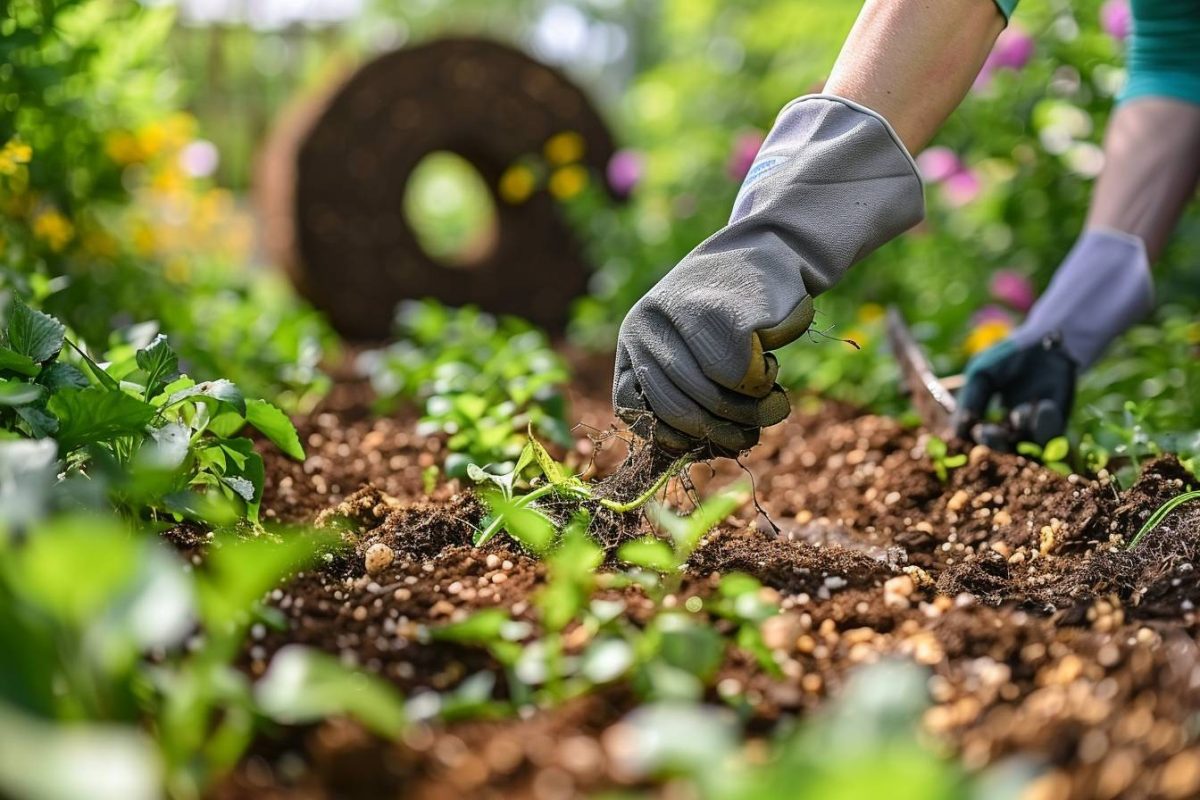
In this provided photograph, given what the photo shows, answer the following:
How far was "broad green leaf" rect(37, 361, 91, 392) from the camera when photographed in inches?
53.6

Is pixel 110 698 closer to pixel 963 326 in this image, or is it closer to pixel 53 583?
pixel 53 583

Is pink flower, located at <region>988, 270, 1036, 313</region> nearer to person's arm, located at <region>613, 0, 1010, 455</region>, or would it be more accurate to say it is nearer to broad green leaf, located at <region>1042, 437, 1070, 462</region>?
broad green leaf, located at <region>1042, 437, 1070, 462</region>

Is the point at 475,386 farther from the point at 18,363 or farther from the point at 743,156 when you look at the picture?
the point at 743,156

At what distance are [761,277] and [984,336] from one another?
130cm

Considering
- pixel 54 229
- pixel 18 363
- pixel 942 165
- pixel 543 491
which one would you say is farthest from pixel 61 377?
pixel 942 165

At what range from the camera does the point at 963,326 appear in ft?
9.26

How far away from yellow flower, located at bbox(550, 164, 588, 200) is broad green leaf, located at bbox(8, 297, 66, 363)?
3286mm

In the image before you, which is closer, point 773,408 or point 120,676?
point 120,676

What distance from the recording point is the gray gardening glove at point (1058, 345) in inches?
77.4

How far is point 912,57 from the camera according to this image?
5.07 ft

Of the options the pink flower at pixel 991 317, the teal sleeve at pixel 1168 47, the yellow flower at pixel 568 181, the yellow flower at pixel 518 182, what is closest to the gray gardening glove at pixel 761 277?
the teal sleeve at pixel 1168 47

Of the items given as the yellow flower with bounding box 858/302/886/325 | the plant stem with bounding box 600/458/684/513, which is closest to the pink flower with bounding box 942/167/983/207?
the yellow flower with bounding box 858/302/886/325

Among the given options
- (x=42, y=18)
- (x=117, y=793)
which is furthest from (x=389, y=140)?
(x=117, y=793)

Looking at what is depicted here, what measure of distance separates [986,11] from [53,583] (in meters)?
1.44
